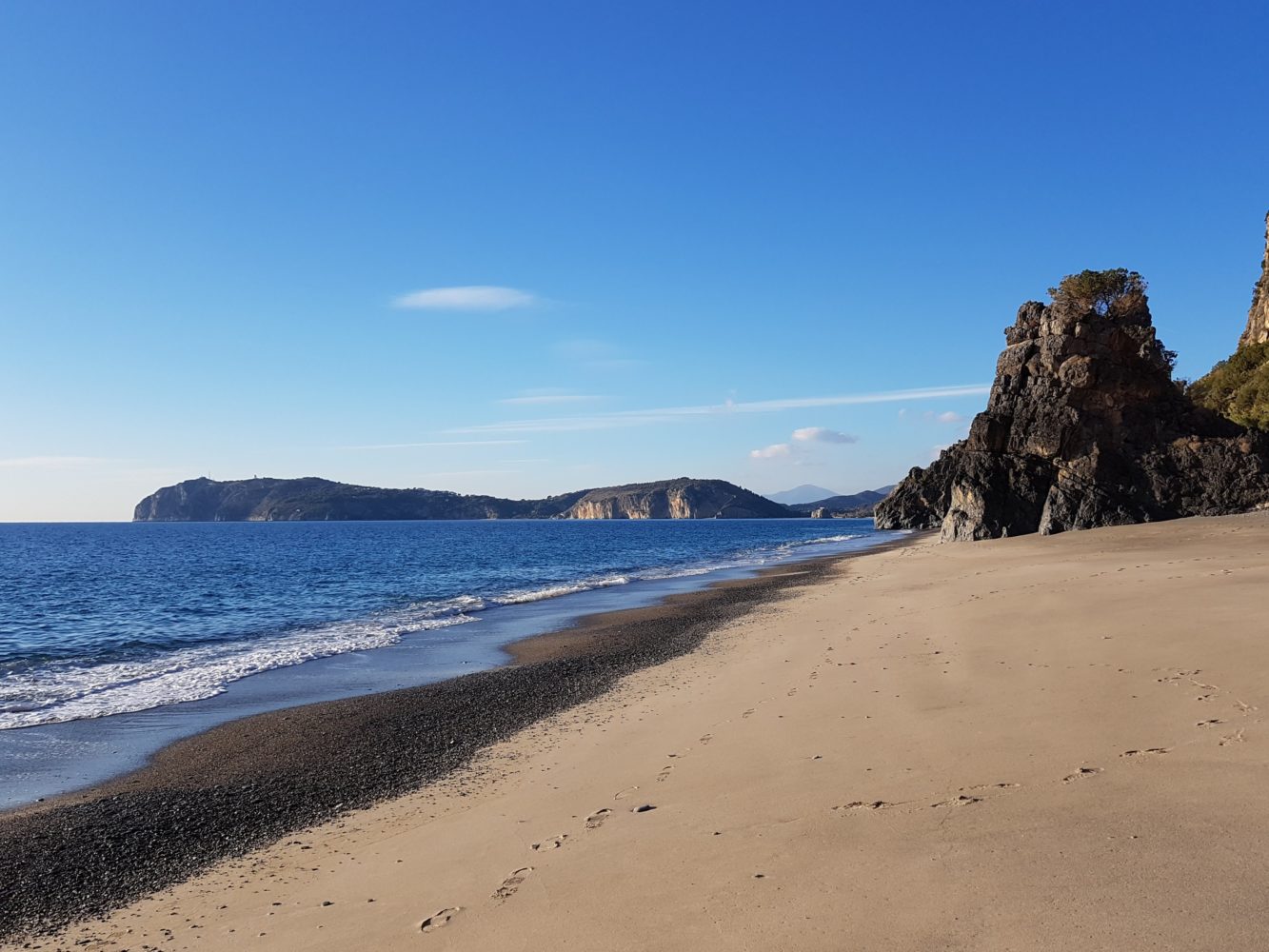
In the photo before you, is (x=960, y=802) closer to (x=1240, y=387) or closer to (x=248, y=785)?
(x=248, y=785)

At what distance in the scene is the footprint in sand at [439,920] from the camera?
553 centimetres

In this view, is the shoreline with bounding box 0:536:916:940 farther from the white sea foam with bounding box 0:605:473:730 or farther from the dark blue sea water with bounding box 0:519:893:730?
the dark blue sea water with bounding box 0:519:893:730

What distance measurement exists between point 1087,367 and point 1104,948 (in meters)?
44.1

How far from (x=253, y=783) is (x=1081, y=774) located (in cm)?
898

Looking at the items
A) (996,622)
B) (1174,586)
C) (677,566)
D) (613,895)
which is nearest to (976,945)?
(613,895)

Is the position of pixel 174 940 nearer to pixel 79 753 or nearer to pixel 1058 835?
pixel 1058 835

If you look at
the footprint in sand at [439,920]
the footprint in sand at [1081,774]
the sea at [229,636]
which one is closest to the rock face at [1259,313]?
the sea at [229,636]

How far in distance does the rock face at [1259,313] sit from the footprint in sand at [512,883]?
2468 inches

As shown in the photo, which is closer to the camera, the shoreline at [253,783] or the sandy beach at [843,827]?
the sandy beach at [843,827]

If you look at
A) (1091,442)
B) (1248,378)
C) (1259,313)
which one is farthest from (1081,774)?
(1259,313)

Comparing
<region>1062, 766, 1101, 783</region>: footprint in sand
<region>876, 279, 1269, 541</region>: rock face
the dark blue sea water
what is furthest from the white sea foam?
<region>876, 279, 1269, 541</region>: rock face

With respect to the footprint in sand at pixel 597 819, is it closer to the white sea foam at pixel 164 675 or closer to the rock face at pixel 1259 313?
the white sea foam at pixel 164 675

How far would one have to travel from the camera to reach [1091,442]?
41.8 metres

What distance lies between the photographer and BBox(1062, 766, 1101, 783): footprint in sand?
6.54m
